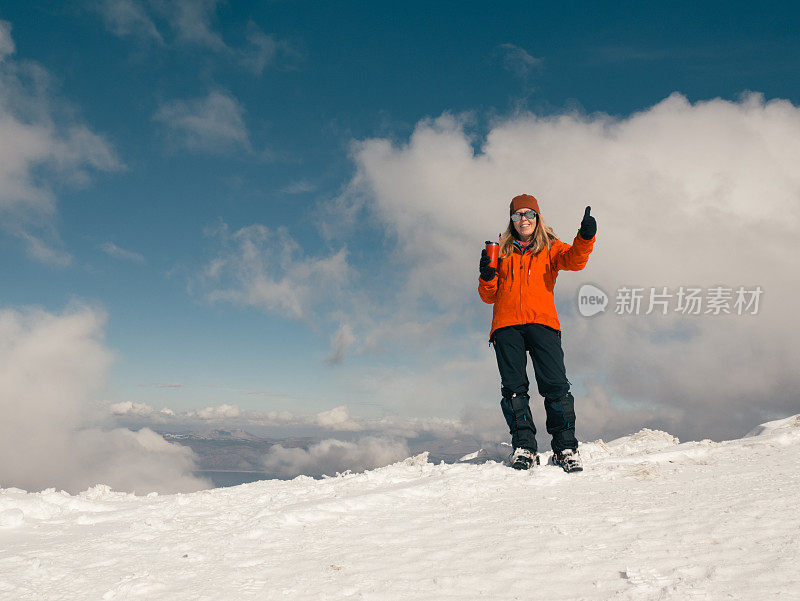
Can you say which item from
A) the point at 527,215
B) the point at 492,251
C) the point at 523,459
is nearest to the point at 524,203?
the point at 527,215

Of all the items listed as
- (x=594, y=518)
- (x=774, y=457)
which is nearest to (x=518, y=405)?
(x=594, y=518)

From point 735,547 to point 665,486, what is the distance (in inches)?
71.9

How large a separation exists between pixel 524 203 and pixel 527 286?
3.88 ft

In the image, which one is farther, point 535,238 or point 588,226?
point 535,238

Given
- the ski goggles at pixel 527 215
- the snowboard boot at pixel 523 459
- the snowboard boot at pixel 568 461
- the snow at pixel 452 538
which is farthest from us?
the ski goggles at pixel 527 215

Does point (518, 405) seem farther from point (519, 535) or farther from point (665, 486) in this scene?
point (519, 535)

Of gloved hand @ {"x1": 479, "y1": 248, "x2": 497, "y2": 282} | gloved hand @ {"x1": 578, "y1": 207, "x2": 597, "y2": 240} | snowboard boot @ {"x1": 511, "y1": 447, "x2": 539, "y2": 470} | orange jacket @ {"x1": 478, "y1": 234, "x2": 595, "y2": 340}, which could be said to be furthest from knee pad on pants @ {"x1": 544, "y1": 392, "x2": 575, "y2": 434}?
gloved hand @ {"x1": 578, "y1": 207, "x2": 597, "y2": 240}

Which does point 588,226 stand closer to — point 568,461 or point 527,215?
point 527,215

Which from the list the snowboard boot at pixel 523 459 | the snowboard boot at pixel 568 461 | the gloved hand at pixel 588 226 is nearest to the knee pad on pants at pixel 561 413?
the snowboard boot at pixel 568 461

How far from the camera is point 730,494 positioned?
13.3ft

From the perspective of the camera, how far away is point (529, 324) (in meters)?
6.14

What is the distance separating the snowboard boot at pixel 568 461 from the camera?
18.4 ft

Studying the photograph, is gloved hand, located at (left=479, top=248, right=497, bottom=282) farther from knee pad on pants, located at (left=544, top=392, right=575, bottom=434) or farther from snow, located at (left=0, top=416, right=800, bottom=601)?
snow, located at (left=0, top=416, right=800, bottom=601)

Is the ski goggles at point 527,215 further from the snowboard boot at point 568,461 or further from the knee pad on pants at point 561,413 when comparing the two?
the snowboard boot at point 568,461
